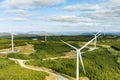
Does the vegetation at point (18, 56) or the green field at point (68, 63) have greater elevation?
the vegetation at point (18, 56)

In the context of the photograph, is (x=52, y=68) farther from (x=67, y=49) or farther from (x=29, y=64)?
(x=67, y=49)

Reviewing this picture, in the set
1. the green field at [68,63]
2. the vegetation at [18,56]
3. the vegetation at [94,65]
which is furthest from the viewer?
the vegetation at [18,56]

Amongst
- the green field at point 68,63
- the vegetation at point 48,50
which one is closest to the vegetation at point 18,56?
the green field at point 68,63

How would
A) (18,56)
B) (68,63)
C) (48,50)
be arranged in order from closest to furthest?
(68,63) → (18,56) → (48,50)

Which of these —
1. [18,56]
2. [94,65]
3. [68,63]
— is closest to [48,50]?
[18,56]

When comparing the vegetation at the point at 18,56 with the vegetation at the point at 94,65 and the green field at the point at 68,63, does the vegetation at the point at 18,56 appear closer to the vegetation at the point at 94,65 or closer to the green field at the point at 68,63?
the green field at the point at 68,63

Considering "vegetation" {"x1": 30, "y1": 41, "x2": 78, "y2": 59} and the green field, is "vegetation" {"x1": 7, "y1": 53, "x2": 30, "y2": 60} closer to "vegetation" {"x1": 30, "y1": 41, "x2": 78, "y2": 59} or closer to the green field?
the green field

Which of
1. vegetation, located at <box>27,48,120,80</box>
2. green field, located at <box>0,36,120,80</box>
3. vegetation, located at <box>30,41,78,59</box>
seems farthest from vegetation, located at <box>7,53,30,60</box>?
vegetation, located at <box>27,48,120,80</box>

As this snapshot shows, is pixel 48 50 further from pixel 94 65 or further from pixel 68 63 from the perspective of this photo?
pixel 68 63

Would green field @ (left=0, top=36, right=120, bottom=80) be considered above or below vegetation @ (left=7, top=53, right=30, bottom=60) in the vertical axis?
below

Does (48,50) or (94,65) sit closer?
(94,65)

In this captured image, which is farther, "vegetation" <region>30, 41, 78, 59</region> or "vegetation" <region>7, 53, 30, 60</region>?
"vegetation" <region>30, 41, 78, 59</region>

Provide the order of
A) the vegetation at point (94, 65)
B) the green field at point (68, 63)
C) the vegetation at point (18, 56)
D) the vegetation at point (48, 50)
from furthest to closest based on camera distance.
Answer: the vegetation at point (48, 50) < the vegetation at point (18, 56) < the vegetation at point (94, 65) < the green field at point (68, 63)
